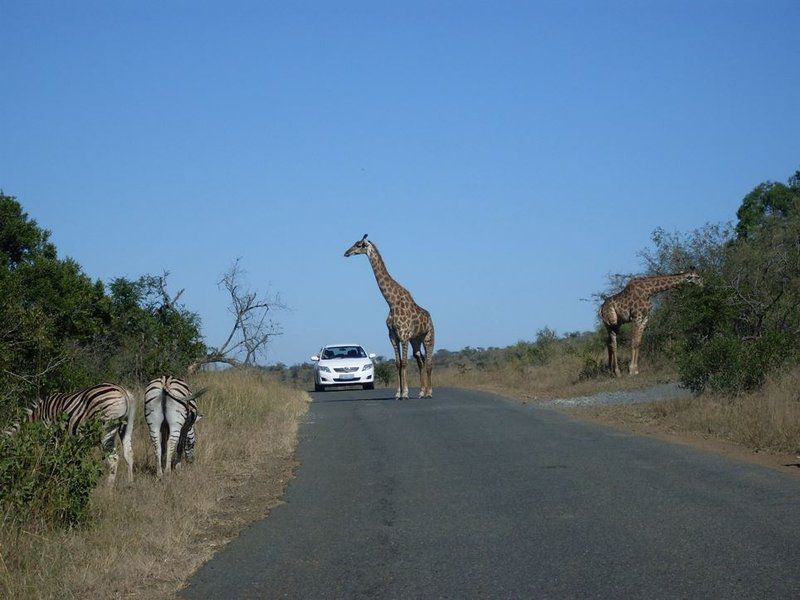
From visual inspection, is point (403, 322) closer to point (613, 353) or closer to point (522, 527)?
point (613, 353)

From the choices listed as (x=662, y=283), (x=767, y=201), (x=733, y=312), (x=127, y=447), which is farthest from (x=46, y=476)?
(x=767, y=201)

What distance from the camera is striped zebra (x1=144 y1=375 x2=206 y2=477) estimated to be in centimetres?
1210

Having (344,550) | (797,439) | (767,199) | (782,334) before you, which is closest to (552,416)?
(782,334)

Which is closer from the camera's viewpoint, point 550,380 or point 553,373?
point 550,380

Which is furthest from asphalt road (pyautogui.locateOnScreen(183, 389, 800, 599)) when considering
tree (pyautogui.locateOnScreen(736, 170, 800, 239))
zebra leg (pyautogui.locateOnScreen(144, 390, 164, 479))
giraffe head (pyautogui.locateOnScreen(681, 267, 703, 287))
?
tree (pyautogui.locateOnScreen(736, 170, 800, 239))

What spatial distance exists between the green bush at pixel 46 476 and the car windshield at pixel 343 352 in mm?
23284

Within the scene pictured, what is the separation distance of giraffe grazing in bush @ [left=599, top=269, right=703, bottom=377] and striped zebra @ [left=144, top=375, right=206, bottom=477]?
50.6ft

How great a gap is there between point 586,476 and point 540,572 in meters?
4.19

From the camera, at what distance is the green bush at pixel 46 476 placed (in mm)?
8531

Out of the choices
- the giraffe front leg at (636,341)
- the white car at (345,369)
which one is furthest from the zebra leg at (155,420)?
the white car at (345,369)

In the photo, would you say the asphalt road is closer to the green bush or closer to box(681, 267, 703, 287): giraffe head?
the green bush

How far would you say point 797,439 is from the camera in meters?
13.1

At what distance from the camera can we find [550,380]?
29047 mm

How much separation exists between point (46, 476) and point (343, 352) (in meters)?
24.0
